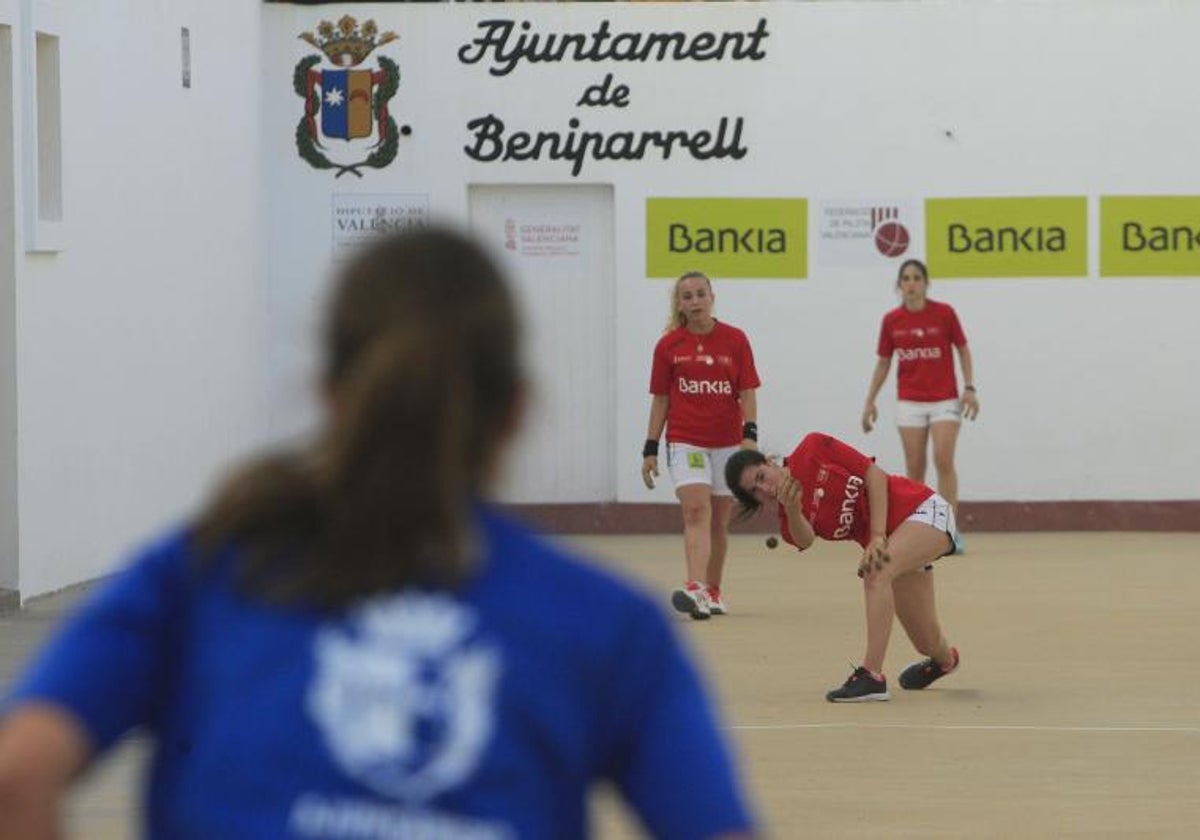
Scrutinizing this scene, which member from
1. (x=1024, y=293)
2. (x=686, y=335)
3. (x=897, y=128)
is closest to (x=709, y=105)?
(x=897, y=128)

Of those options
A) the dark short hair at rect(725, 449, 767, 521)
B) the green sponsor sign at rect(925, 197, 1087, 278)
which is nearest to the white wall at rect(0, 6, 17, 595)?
the dark short hair at rect(725, 449, 767, 521)

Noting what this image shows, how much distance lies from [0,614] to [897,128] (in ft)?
29.9

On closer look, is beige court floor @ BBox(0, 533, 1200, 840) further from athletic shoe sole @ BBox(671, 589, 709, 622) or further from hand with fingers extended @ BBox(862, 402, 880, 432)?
hand with fingers extended @ BBox(862, 402, 880, 432)

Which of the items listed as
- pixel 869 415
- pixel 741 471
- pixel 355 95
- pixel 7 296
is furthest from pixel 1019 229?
pixel 741 471

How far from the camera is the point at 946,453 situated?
19734mm

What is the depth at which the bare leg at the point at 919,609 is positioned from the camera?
11289mm

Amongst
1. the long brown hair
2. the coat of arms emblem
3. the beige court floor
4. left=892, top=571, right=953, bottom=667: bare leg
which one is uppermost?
the coat of arms emblem

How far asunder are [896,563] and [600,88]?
427 inches

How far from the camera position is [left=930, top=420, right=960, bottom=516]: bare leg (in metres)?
19.6

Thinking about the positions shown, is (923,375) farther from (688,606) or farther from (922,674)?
(922,674)

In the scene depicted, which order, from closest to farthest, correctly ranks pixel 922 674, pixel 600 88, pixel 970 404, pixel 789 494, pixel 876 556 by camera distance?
pixel 876 556
pixel 789 494
pixel 922 674
pixel 970 404
pixel 600 88

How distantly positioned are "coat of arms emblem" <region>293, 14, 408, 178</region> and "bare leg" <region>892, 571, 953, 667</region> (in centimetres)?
1084

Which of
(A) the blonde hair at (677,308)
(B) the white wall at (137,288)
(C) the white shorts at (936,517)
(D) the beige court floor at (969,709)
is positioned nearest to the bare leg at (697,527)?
(D) the beige court floor at (969,709)

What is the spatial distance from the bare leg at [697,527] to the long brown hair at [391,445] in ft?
40.3
